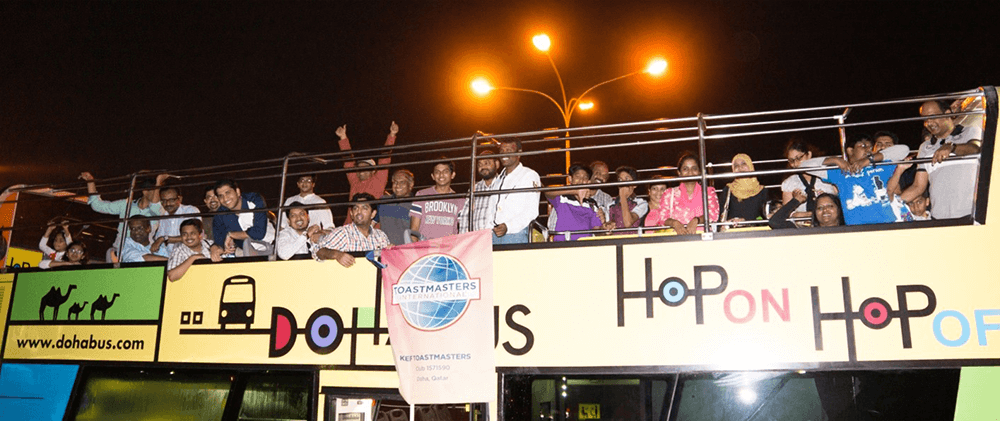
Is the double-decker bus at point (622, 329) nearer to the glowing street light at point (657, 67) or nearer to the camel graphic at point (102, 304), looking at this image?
the camel graphic at point (102, 304)

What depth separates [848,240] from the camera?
15.9 ft

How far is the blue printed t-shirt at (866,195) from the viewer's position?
17.1 feet

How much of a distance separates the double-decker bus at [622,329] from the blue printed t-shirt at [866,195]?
17.8 inches

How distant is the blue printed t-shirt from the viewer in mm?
5207

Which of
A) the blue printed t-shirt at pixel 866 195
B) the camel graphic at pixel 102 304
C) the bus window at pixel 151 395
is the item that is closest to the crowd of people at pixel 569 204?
the blue printed t-shirt at pixel 866 195

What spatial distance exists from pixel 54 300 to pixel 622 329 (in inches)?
227

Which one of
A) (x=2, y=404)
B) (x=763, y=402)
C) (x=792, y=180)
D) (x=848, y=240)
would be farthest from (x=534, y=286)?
(x=2, y=404)

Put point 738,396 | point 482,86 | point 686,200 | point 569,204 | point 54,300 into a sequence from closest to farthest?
point 738,396
point 686,200
point 569,204
point 54,300
point 482,86

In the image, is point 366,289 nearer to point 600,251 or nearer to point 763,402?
point 600,251

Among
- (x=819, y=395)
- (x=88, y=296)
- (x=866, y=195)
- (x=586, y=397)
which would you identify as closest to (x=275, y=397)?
(x=88, y=296)

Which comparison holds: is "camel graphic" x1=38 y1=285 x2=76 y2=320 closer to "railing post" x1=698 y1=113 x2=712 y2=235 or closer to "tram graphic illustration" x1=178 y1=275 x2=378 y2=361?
"tram graphic illustration" x1=178 y1=275 x2=378 y2=361

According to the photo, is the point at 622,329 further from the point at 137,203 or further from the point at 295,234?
the point at 137,203

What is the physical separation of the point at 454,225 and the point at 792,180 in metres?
3.27

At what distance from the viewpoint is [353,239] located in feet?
20.9
